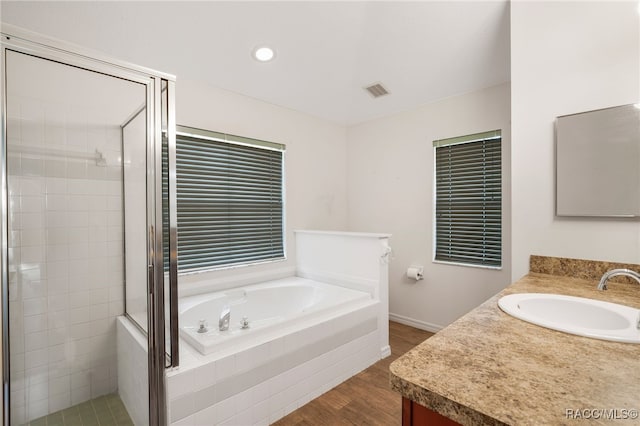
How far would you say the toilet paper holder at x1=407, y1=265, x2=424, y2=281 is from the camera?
3.14 meters

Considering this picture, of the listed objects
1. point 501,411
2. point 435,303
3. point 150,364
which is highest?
point 501,411

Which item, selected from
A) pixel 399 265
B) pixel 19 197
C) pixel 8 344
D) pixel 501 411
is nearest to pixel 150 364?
pixel 8 344

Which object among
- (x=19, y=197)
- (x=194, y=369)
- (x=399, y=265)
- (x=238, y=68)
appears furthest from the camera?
(x=399, y=265)

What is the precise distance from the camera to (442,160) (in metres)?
3.09

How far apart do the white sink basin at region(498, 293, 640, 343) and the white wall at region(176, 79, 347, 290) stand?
231 centimetres

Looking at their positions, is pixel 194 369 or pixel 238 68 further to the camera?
pixel 238 68

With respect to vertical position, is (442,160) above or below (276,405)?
above

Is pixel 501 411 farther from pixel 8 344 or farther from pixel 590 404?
pixel 8 344

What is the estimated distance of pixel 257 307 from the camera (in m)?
2.75

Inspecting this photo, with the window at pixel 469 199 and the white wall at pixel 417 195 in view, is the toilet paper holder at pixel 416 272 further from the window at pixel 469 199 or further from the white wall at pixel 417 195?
the window at pixel 469 199

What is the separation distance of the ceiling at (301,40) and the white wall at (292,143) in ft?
0.43

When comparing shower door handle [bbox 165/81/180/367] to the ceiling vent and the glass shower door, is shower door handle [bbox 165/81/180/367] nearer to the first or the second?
the glass shower door

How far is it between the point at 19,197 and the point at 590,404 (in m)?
2.54

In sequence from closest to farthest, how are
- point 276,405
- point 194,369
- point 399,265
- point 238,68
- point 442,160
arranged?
point 194,369
point 276,405
point 238,68
point 442,160
point 399,265
